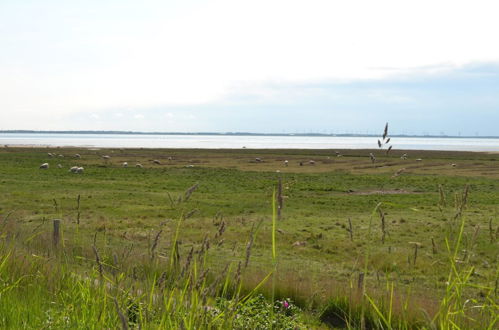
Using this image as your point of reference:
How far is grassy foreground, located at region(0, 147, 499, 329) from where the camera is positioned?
3516 mm

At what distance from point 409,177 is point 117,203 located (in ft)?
91.8

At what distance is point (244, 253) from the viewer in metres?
5.58

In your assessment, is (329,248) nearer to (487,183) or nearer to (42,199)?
(42,199)

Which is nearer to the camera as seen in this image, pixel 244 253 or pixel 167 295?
pixel 167 295

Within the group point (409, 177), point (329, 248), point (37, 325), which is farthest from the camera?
point (409, 177)

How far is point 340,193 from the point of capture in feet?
106

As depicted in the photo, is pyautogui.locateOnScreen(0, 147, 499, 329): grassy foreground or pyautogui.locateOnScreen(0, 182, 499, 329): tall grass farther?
pyautogui.locateOnScreen(0, 147, 499, 329): grassy foreground

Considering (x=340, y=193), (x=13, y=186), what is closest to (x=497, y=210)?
(x=340, y=193)

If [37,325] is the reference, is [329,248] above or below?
below

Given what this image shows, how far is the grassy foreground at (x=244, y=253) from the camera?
3516 mm

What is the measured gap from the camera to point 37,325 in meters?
3.97

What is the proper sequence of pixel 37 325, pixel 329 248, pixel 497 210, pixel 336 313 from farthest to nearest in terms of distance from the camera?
pixel 497 210, pixel 329 248, pixel 336 313, pixel 37 325

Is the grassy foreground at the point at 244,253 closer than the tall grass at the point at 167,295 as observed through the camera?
No

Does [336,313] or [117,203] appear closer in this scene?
[336,313]
